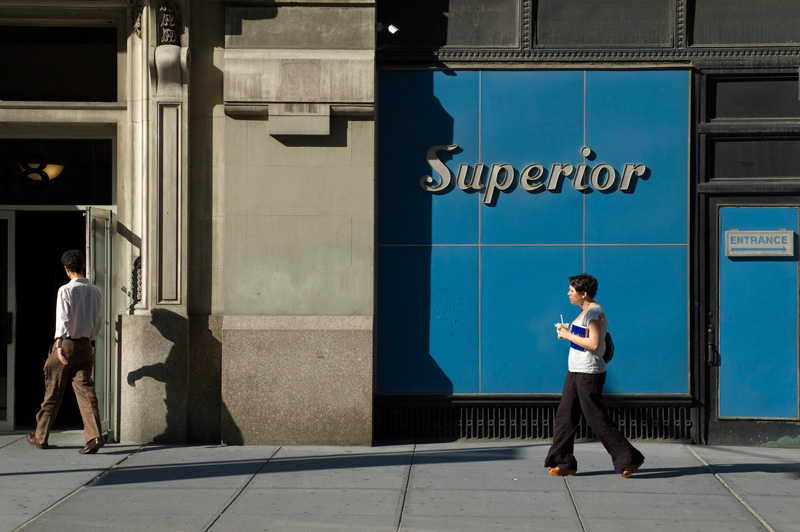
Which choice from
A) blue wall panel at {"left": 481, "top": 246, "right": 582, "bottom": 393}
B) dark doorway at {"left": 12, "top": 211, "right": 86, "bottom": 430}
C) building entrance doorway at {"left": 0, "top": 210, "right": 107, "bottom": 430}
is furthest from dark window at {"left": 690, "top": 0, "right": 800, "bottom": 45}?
dark doorway at {"left": 12, "top": 211, "right": 86, "bottom": 430}

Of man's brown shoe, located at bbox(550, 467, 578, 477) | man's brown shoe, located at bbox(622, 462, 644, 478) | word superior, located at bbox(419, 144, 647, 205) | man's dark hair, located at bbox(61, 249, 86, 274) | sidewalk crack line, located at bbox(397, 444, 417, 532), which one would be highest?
word superior, located at bbox(419, 144, 647, 205)

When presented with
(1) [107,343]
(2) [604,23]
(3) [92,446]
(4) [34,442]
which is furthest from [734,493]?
(4) [34,442]

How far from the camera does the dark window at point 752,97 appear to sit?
31.4ft

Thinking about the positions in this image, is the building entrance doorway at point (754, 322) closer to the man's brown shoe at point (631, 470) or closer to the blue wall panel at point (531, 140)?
the blue wall panel at point (531, 140)

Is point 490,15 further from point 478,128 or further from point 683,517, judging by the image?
point 683,517

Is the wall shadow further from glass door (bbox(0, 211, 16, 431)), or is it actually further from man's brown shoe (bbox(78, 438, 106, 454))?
glass door (bbox(0, 211, 16, 431))

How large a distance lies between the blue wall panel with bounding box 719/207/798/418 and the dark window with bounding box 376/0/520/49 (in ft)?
9.50

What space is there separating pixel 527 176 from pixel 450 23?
174 centimetres

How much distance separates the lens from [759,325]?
30.9 ft

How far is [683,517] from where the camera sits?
21.8 feet

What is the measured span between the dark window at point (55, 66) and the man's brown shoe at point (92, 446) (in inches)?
→ 138

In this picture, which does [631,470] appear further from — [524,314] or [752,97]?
[752,97]

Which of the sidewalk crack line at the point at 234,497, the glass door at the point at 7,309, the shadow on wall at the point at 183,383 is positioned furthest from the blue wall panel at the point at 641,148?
the glass door at the point at 7,309

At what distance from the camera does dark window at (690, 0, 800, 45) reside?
9.56 m
